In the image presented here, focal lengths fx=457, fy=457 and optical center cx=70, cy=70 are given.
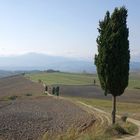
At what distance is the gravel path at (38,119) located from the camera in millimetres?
37519

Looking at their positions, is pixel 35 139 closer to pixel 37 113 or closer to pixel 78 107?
pixel 37 113

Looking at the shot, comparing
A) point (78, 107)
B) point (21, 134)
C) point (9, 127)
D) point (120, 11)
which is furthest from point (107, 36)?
point (78, 107)

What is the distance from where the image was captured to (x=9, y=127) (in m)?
40.4

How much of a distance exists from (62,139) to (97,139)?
2.03 meters

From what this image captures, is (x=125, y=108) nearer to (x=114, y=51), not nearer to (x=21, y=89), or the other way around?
(x=114, y=51)

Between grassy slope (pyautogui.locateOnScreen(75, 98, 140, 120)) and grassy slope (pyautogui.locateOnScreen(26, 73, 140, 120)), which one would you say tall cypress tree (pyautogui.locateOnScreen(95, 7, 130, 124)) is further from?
grassy slope (pyautogui.locateOnScreen(26, 73, 140, 120))

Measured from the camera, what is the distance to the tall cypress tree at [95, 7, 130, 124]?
98.4 feet

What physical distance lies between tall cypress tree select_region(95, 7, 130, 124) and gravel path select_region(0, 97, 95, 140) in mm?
8287

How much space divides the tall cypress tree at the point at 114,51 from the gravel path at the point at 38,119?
8.29 meters

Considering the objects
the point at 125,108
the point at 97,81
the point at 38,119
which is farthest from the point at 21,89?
the point at 38,119

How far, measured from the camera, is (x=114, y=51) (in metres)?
30.0

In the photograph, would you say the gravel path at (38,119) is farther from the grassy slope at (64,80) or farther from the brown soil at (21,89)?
the grassy slope at (64,80)

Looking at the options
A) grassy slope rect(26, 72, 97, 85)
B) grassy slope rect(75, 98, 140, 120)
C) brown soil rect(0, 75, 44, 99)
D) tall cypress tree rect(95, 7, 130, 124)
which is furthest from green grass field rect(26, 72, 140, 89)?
tall cypress tree rect(95, 7, 130, 124)

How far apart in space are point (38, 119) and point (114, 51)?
690 inches
